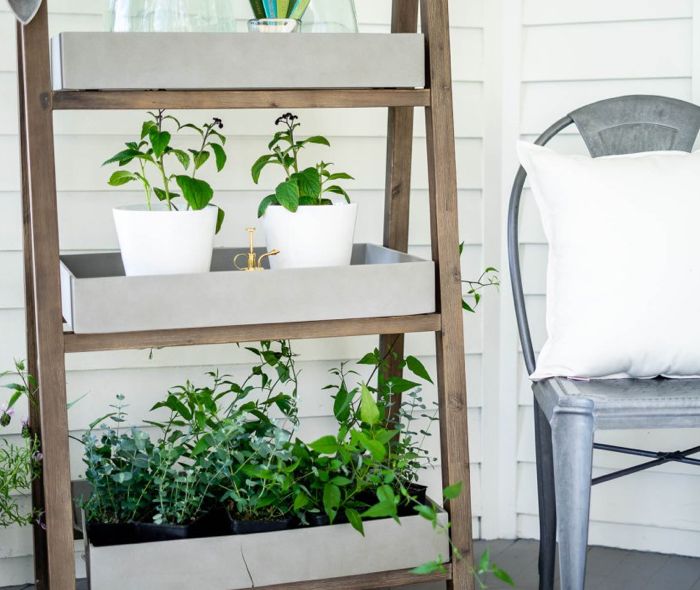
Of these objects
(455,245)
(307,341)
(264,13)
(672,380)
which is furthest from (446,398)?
(264,13)

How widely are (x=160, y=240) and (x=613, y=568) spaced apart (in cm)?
137

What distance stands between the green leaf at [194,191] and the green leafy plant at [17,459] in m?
0.57

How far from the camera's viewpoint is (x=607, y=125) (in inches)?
80.5

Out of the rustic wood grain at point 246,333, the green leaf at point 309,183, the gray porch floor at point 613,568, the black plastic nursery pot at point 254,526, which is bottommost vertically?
the gray porch floor at point 613,568

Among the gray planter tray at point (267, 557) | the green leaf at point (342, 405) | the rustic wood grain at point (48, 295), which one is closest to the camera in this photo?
the rustic wood grain at point (48, 295)

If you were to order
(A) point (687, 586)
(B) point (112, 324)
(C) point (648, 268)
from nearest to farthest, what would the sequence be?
(B) point (112, 324), (C) point (648, 268), (A) point (687, 586)

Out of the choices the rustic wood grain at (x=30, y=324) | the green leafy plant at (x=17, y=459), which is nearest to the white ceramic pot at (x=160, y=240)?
the rustic wood grain at (x=30, y=324)

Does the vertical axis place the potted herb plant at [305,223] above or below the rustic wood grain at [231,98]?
below

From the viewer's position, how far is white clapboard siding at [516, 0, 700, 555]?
2252 mm

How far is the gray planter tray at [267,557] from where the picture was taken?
1.68 meters

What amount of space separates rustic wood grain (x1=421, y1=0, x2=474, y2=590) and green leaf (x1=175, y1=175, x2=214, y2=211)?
431mm

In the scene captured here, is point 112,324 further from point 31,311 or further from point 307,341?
point 307,341

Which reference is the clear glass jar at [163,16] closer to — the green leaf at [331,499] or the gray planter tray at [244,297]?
the gray planter tray at [244,297]

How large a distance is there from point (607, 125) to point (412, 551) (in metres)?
1.00
